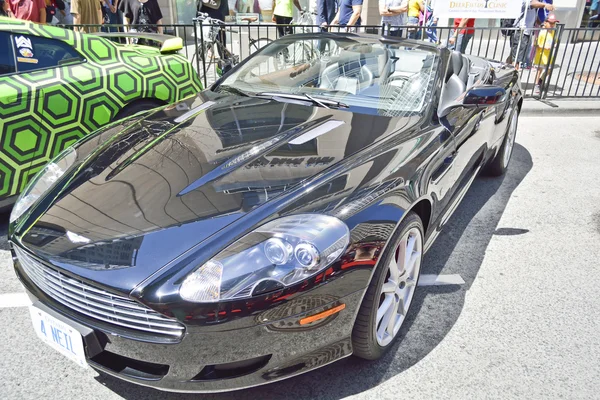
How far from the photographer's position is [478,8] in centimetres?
787

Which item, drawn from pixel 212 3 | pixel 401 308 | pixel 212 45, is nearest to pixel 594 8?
pixel 212 3

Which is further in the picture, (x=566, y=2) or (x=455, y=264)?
(x=566, y=2)

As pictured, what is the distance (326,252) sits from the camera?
175cm

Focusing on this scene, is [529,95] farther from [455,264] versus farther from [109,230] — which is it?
[109,230]

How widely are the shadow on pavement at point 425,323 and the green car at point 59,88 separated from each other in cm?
190

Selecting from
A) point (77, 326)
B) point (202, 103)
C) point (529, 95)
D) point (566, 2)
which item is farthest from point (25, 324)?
point (566, 2)

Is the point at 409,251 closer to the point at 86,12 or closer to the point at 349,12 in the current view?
the point at 349,12

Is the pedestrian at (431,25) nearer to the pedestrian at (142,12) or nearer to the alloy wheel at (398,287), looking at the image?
the pedestrian at (142,12)

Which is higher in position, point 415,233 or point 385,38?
point 385,38

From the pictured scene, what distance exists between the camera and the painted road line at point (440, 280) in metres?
2.92

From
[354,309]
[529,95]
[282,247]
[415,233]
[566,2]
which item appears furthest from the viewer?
[566,2]

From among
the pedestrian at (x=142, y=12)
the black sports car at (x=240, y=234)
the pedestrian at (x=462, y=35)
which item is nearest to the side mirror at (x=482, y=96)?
the black sports car at (x=240, y=234)

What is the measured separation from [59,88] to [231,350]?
2728 millimetres

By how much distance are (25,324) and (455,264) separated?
2577mm
